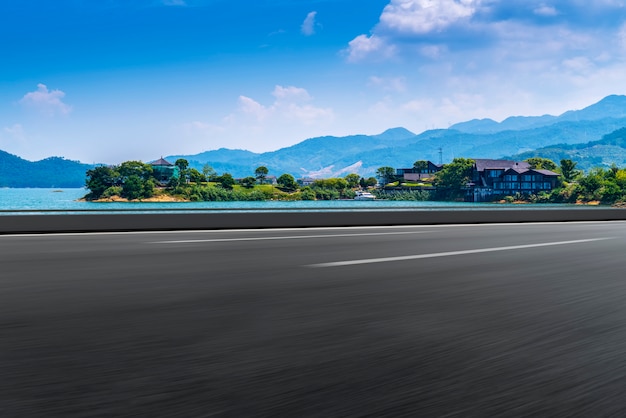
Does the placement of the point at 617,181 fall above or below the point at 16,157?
below

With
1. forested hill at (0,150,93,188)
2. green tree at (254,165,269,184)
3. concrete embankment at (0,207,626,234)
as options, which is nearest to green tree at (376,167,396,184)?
green tree at (254,165,269,184)

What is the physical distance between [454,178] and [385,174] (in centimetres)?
1103

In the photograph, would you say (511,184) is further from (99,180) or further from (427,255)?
(427,255)

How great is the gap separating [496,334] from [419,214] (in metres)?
18.6

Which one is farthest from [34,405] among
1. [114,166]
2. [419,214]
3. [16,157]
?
[16,157]

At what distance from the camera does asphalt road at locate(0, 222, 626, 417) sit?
3.10 m

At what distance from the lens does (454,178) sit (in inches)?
3728

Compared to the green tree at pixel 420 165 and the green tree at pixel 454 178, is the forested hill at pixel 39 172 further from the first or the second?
the green tree at pixel 454 178

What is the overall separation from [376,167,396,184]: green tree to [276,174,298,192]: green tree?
2640cm

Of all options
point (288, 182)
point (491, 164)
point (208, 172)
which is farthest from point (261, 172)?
point (491, 164)

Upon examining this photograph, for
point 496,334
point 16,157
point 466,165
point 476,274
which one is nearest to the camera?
point 496,334

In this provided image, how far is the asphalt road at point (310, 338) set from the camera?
10.2 feet

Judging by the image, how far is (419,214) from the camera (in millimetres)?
23172

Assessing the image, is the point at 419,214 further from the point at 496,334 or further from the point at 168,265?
the point at 496,334
